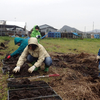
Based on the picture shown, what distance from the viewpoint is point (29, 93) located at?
257cm

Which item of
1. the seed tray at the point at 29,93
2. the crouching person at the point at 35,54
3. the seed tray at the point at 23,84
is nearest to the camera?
the seed tray at the point at 29,93

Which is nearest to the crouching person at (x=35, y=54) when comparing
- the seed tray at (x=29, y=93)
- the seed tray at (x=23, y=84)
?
the seed tray at (x=23, y=84)

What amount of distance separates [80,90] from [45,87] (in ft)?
2.41

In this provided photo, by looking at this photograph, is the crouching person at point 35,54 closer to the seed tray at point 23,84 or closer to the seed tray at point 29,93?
the seed tray at point 23,84

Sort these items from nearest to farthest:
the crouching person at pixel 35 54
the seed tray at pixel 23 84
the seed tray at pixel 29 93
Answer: the seed tray at pixel 29 93 → the seed tray at pixel 23 84 → the crouching person at pixel 35 54

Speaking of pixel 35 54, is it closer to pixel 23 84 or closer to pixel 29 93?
pixel 23 84

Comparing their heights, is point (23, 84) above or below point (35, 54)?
below

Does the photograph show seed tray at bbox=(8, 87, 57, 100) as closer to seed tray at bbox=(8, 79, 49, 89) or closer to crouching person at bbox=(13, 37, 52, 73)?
seed tray at bbox=(8, 79, 49, 89)

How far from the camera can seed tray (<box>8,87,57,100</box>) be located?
243cm

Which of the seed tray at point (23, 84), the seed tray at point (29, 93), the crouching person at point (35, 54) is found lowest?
the seed tray at point (29, 93)

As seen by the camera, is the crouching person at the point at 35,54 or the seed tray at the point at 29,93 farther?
the crouching person at the point at 35,54

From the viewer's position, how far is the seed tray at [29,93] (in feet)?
7.98

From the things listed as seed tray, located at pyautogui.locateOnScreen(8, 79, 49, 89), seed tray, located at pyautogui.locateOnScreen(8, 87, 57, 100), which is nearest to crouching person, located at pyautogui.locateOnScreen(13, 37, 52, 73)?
seed tray, located at pyautogui.locateOnScreen(8, 79, 49, 89)

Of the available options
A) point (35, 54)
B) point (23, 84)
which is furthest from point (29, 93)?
point (35, 54)
